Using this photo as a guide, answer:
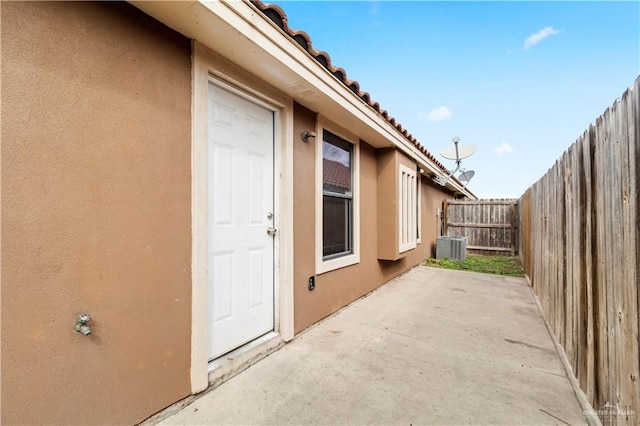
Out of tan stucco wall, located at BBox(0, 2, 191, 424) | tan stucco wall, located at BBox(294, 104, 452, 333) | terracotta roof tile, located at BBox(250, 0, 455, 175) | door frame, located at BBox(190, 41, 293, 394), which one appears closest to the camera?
tan stucco wall, located at BBox(0, 2, 191, 424)

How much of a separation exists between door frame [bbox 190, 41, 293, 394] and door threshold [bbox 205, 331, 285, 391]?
3.3 inches

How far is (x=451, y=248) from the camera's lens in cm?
827

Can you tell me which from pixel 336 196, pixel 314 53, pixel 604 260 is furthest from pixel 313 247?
pixel 604 260

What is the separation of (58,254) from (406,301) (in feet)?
→ 13.9

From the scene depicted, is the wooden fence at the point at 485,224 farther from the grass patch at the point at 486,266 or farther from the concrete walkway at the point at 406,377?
the concrete walkway at the point at 406,377

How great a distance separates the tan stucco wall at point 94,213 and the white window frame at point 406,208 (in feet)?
13.3

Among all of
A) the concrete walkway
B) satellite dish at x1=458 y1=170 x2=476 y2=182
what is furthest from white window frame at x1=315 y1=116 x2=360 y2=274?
satellite dish at x1=458 y1=170 x2=476 y2=182

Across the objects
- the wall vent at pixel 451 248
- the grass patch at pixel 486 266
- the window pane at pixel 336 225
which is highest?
the window pane at pixel 336 225

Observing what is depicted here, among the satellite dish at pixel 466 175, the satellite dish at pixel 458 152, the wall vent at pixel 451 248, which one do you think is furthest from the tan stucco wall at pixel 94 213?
the satellite dish at pixel 466 175

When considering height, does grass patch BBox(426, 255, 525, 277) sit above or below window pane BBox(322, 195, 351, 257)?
below

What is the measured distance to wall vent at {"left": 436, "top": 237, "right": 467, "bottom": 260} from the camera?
A: 8211 mm

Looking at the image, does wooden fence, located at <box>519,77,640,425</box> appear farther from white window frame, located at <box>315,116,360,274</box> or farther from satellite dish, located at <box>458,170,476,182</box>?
satellite dish, located at <box>458,170,476,182</box>

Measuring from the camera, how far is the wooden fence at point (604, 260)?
4.24 feet

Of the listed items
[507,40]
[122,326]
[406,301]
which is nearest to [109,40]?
[122,326]
